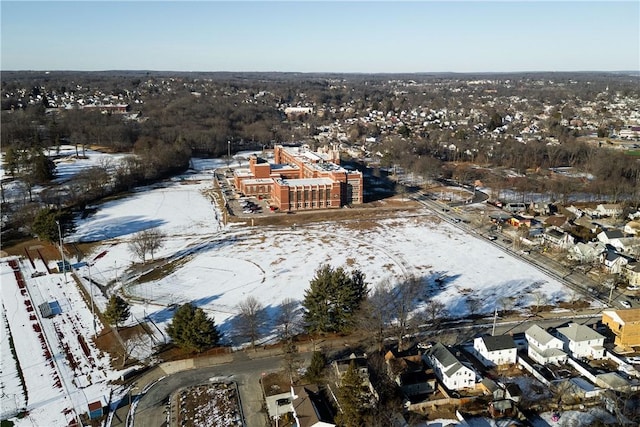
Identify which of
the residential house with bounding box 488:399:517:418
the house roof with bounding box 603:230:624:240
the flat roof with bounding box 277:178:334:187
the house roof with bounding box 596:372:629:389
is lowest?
the residential house with bounding box 488:399:517:418

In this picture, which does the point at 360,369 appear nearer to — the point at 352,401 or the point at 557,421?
the point at 352,401

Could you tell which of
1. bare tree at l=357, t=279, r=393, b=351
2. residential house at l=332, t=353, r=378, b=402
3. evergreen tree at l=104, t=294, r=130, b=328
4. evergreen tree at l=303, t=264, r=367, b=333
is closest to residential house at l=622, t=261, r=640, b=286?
bare tree at l=357, t=279, r=393, b=351

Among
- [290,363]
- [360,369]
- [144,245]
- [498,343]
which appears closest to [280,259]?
[144,245]

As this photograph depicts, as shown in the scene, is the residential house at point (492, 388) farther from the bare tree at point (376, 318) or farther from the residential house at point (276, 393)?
the residential house at point (276, 393)

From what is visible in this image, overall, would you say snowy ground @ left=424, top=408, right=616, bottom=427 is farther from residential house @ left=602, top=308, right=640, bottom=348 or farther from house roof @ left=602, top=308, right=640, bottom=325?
house roof @ left=602, top=308, right=640, bottom=325

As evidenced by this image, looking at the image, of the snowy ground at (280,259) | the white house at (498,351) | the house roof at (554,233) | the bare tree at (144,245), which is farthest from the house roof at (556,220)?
the bare tree at (144,245)

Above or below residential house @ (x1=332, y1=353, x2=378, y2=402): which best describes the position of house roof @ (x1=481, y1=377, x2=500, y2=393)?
below

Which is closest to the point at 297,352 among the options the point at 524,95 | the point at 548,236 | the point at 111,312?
the point at 111,312

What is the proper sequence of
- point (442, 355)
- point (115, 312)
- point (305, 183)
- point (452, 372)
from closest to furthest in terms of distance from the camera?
point (452, 372) < point (442, 355) < point (115, 312) < point (305, 183)

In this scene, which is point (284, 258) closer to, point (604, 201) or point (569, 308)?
point (569, 308)
